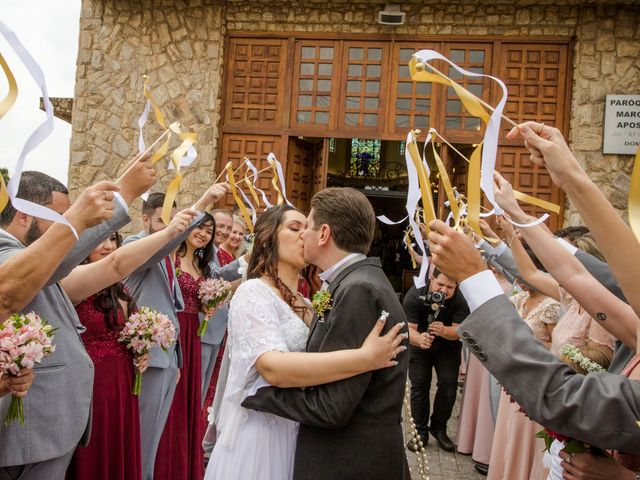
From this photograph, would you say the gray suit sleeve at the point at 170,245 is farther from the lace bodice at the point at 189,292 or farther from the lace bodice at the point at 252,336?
the lace bodice at the point at 252,336

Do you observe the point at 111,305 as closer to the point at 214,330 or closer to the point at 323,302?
the point at 323,302

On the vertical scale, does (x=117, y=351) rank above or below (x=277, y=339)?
below

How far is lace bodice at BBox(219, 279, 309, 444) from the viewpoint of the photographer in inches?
96.7

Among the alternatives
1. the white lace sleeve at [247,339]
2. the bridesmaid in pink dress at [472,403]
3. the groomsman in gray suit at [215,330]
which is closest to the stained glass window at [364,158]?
the bridesmaid in pink dress at [472,403]

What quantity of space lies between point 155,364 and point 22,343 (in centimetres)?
182

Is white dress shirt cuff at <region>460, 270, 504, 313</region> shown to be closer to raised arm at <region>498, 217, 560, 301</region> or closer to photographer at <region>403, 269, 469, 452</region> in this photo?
raised arm at <region>498, 217, 560, 301</region>

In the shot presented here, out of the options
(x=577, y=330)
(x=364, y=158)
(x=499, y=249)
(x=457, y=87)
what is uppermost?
(x=364, y=158)

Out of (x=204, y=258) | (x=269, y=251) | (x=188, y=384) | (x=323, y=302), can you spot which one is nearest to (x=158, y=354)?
(x=188, y=384)

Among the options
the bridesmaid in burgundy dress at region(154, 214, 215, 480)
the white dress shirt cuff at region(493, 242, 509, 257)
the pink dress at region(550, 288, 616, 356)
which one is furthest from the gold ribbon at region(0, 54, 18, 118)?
the bridesmaid in burgundy dress at region(154, 214, 215, 480)

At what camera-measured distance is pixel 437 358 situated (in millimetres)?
6086

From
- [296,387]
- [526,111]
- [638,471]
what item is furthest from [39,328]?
[526,111]

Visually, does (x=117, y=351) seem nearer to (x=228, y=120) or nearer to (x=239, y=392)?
(x=239, y=392)

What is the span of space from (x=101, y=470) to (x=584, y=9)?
939cm

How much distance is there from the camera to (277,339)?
2.48 metres
